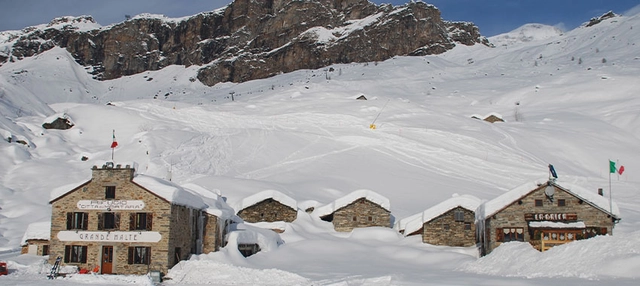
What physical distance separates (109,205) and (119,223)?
1071mm

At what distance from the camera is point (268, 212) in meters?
47.9

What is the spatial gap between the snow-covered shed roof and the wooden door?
2046 cm

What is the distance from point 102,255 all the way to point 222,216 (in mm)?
7206

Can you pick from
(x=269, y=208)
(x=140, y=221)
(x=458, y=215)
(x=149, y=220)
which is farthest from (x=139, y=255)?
(x=458, y=215)

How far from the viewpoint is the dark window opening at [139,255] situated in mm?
32938

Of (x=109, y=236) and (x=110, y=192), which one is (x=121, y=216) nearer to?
(x=109, y=236)

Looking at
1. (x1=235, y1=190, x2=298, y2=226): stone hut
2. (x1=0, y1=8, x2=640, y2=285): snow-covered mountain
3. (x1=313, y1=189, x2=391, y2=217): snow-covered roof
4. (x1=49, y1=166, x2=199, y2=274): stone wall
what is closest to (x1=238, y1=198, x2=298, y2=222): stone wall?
(x1=235, y1=190, x2=298, y2=226): stone hut

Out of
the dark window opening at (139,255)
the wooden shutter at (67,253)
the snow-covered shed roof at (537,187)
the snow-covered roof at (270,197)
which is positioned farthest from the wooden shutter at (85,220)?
the snow-covered shed roof at (537,187)

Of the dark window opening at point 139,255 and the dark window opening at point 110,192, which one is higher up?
the dark window opening at point 110,192

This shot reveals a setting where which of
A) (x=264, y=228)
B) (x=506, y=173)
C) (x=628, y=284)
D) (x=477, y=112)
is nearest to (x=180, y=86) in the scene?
(x=477, y=112)

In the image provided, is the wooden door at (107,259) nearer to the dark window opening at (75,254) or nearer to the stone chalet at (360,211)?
the dark window opening at (75,254)

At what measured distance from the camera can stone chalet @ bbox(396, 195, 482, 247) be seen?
4231cm

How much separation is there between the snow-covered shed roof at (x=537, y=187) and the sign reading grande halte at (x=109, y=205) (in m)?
19.2

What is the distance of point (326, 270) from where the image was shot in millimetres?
32844
